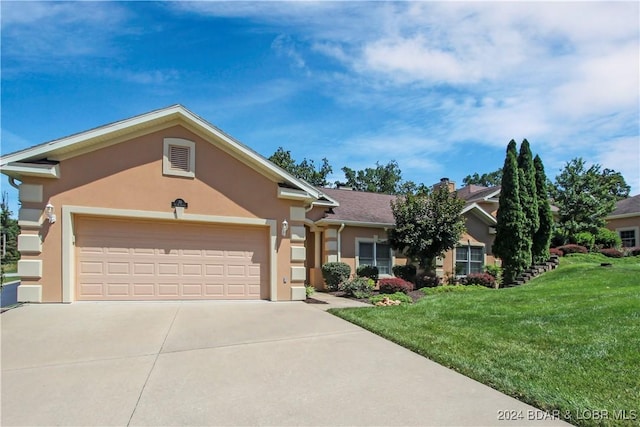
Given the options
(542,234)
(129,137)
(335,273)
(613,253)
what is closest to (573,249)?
(613,253)

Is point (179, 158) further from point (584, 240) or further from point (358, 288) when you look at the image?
point (584, 240)

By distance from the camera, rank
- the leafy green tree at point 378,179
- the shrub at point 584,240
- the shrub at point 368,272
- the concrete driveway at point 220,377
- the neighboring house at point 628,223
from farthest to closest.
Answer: the leafy green tree at point 378,179 → the neighboring house at point 628,223 → the shrub at point 584,240 → the shrub at point 368,272 → the concrete driveway at point 220,377

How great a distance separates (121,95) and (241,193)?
510cm

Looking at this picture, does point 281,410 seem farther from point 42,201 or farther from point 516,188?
point 516,188

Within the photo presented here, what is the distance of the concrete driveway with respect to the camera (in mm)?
4047

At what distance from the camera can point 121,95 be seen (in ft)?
40.3

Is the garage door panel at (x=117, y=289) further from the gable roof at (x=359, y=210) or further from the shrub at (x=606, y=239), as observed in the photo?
the shrub at (x=606, y=239)

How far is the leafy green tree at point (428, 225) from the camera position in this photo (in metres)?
15.5

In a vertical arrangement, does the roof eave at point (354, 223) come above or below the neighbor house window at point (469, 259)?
above

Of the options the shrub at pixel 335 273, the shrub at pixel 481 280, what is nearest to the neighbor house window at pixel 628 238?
the shrub at pixel 481 280

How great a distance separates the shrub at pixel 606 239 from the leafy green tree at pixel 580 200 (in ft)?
1.71

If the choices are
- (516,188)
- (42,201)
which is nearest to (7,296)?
(42,201)

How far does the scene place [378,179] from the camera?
51.9 metres

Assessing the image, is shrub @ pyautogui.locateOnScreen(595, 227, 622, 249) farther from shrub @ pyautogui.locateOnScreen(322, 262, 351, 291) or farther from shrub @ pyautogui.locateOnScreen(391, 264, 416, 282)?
shrub @ pyautogui.locateOnScreen(322, 262, 351, 291)
